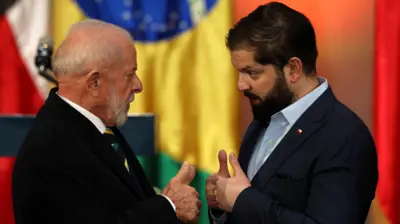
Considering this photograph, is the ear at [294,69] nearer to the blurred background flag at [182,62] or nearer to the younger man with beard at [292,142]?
the younger man with beard at [292,142]

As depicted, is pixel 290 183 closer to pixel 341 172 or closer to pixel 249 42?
pixel 341 172

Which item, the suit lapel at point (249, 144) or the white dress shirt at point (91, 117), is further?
the suit lapel at point (249, 144)

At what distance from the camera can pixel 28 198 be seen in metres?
1.29

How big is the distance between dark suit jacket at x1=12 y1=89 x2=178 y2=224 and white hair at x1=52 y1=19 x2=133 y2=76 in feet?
0.29

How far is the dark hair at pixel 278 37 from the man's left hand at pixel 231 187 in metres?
0.27

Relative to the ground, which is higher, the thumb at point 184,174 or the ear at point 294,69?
the ear at point 294,69

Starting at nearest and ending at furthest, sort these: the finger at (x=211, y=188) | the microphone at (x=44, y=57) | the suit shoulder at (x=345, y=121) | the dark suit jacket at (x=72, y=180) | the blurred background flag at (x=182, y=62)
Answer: the dark suit jacket at (x=72, y=180) < the suit shoulder at (x=345, y=121) < the finger at (x=211, y=188) < the microphone at (x=44, y=57) < the blurred background flag at (x=182, y=62)

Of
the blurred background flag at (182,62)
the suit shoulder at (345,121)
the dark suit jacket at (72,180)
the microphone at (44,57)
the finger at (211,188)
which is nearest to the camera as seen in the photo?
the dark suit jacket at (72,180)

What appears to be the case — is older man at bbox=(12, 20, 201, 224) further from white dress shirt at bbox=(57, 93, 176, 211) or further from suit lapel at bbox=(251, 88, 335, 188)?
suit lapel at bbox=(251, 88, 335, 188)

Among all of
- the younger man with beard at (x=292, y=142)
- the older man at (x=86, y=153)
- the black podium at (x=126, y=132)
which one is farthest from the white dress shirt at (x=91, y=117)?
the black podium at (x=126, y=132)

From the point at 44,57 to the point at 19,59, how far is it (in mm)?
205

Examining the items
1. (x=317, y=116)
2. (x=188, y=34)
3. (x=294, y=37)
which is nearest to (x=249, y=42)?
(x=294, y=37)

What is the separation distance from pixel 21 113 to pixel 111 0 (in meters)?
0.64

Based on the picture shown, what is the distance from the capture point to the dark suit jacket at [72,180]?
1284mm
